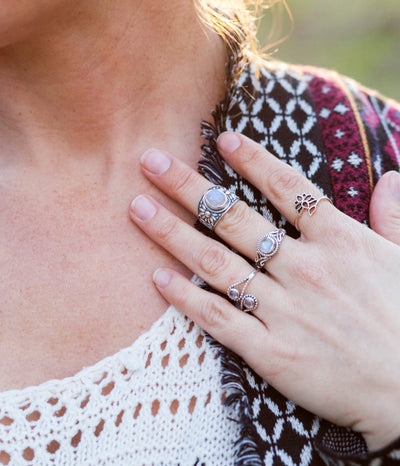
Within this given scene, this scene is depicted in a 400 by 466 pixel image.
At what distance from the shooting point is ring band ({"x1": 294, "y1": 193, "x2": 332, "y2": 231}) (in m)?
1.13

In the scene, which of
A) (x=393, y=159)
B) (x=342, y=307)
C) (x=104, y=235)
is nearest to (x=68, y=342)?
(x=104, y=235)

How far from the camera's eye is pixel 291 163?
4.20 feet

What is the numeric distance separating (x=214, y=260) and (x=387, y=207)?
1.25ft

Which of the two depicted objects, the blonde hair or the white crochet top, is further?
the blonde hair

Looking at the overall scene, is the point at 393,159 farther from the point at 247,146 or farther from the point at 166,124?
the point at 166,124

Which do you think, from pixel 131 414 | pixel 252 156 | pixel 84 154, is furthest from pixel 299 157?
pixel 131 414

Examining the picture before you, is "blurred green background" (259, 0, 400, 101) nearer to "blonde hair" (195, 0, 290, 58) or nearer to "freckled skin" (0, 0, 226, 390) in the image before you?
"blonde hair" (195, 0, 290, 58)

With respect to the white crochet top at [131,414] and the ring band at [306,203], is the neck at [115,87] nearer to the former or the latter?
the ring band at [306,203]

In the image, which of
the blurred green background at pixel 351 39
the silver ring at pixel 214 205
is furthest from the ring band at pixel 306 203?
the blurred green background at pixel 351 39

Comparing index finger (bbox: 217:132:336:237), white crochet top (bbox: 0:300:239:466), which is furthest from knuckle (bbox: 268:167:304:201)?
white crochet top (bbox: 0:300:239:466)

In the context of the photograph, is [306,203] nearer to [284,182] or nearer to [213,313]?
[284,182]

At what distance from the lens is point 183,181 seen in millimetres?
1201

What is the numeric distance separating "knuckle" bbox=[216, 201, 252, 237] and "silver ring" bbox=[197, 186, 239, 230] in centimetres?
1

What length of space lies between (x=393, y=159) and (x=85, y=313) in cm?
77
